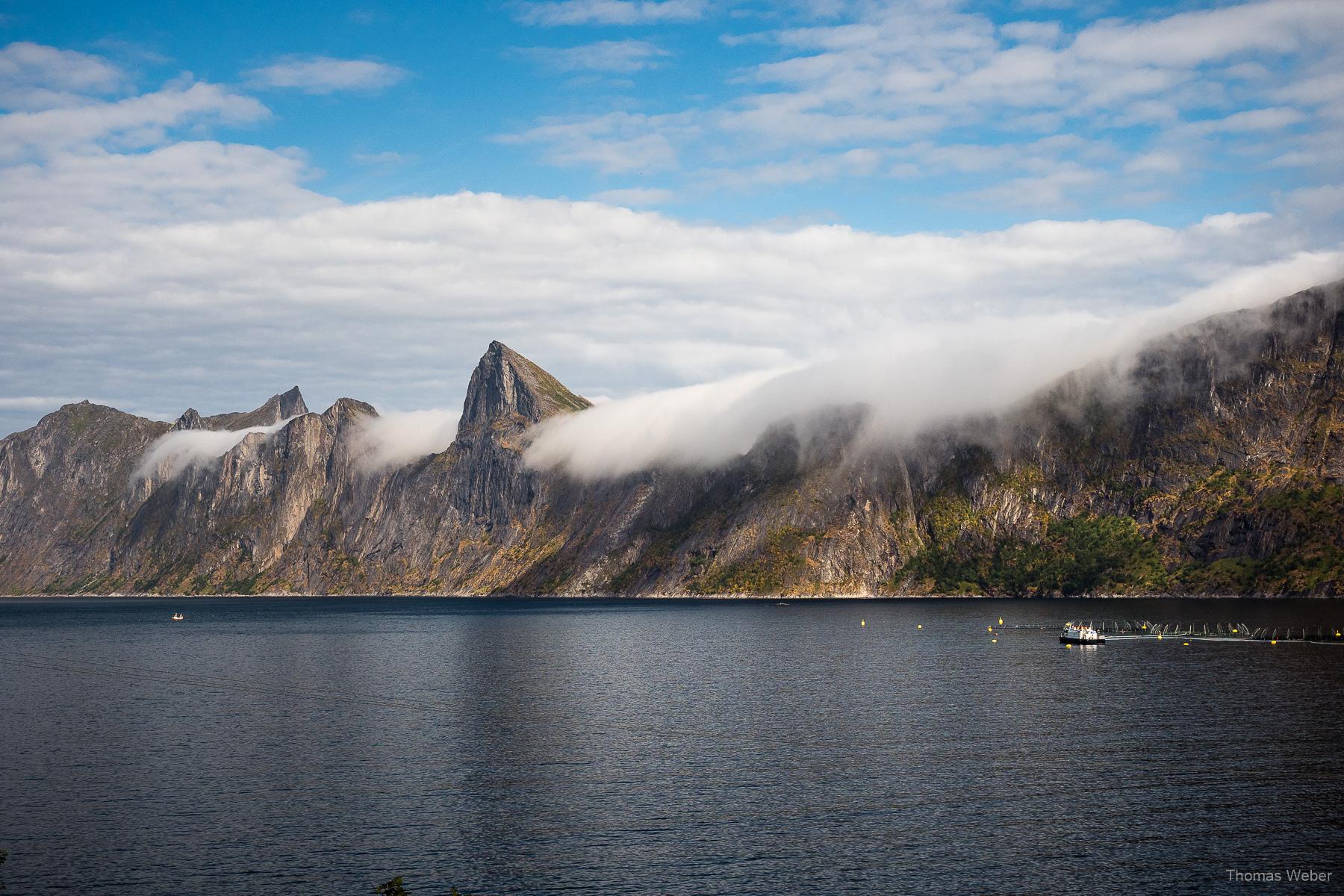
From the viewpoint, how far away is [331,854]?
7562 cm

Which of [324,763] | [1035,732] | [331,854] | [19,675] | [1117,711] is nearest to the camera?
[331,854]

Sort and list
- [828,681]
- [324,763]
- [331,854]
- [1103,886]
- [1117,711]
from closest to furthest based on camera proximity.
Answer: [1103,886], [331,854], [324,763], [1117,711], [828,681]

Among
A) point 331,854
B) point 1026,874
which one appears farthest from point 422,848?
point 1026,874

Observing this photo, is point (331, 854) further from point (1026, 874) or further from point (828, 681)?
point (828, 681)

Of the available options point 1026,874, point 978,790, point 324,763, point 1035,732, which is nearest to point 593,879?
point 1026,874

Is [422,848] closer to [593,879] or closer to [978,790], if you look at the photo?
[593,879]

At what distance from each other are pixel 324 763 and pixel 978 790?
59811 millimetres

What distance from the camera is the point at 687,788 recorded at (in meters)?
92.3

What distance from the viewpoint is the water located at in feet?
234

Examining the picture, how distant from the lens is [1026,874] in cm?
6944

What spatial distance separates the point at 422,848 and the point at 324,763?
106 feet

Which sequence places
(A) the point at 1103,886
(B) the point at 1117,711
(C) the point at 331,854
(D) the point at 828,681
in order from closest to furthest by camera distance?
(A) the point at 1103,886 < (C) the point at 331,854 < (B) the point at 1117,711 < (D) the point at 828,681

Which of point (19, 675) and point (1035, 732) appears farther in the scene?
point (19, 675)

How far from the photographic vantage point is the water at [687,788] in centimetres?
7138
